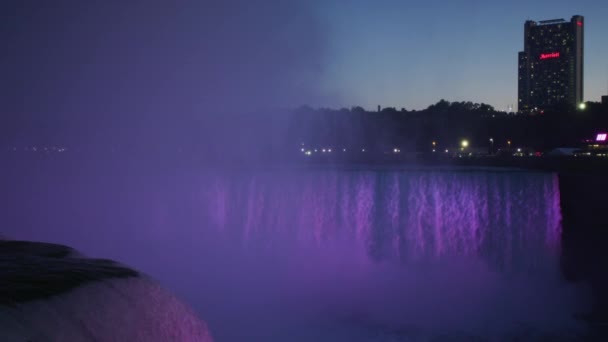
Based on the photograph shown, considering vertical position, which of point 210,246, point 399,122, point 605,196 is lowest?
point 210,246

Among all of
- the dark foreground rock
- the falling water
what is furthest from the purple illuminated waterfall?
the dark foreground rock

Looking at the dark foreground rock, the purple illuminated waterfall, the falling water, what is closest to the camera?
the dark foreground rock

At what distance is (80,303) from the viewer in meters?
1.74

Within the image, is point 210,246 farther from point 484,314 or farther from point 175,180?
point 175,180

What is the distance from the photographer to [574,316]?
11.3 m

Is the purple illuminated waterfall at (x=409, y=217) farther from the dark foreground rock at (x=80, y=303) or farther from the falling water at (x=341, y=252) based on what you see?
the dark foreground rock at (x=80, y=303)

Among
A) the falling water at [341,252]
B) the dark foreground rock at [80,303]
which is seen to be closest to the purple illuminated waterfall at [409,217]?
the falling water at [341,252]

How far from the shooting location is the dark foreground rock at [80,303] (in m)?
1.57

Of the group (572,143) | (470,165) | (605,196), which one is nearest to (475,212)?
(605,196)

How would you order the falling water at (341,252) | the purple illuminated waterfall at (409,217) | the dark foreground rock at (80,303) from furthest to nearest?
the purple illuminated waterfall at (409,217) → the falling water at (341,252) → the dark foreground rock at (80,303)

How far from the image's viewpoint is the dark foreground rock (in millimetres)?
1568

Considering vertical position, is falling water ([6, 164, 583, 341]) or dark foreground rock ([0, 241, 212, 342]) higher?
dark foreground rock ([0, 241, 212, 342])

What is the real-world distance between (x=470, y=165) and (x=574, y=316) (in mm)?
62730

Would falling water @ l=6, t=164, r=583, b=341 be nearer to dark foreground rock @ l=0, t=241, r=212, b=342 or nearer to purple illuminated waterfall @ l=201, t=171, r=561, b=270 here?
purple illuminated waterfall @ l=201, t=171, r=561, b=270
